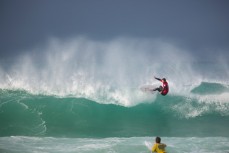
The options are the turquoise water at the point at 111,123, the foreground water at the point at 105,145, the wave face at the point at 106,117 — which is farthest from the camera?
the wave face at the point at 106,117

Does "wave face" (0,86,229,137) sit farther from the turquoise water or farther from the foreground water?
the foreground water

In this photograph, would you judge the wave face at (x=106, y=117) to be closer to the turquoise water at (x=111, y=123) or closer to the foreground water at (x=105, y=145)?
the turquoise water at (x=111, y=123)

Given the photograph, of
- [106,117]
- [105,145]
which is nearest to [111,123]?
[106,117]

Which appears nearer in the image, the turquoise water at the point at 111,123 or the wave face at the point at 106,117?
the turquoise water at the point at 111,123

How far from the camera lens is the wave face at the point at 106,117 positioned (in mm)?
6516

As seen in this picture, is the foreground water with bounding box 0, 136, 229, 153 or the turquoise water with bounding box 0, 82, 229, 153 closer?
the foreground water with bounding box 0, 136, 229, 153

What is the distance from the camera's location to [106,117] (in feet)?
24.7

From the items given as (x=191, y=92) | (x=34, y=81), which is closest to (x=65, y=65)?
(x=34, y=81)

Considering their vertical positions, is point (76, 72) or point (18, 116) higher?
point (76, 72)

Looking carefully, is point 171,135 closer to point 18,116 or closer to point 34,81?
point 18,116

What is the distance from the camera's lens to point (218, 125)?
6719mm

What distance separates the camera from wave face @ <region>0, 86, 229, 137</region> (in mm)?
6516

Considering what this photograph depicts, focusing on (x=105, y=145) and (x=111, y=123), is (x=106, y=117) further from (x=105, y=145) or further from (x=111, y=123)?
(x=105, y=145)

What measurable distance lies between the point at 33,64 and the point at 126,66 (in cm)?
396
